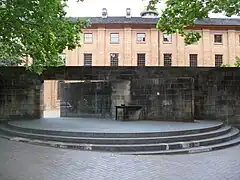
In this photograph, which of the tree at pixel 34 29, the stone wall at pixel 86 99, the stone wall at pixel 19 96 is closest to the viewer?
the tree at pixel 34 29

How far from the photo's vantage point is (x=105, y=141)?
8.96 m

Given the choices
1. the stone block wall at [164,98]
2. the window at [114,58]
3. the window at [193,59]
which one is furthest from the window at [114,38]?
the stone block wall at [164,98]

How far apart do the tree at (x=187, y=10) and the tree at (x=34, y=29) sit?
3.31 m

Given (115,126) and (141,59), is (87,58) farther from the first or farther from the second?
(115,126)

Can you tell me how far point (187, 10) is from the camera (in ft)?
31.6

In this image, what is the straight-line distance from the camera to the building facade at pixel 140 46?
37406mm

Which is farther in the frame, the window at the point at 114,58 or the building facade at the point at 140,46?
the window at the point at 114,58

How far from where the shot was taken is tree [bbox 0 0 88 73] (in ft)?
23.6

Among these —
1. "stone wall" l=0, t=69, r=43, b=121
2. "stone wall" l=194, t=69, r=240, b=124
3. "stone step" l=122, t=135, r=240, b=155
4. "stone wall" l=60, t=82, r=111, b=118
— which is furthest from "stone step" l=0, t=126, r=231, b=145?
"stone wall" l=60, t=82, r=111, b=118

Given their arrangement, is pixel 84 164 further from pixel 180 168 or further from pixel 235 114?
pixel 235 114

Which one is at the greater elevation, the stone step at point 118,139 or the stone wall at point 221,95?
the stone wall at point 221,95

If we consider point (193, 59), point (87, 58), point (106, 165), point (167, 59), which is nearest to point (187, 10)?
point (106, 165)

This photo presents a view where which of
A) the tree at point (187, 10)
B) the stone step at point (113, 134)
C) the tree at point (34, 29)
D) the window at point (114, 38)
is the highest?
the window at point (114, 38)

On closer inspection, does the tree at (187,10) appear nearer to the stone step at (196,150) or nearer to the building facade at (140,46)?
the stone step at (196,150)
